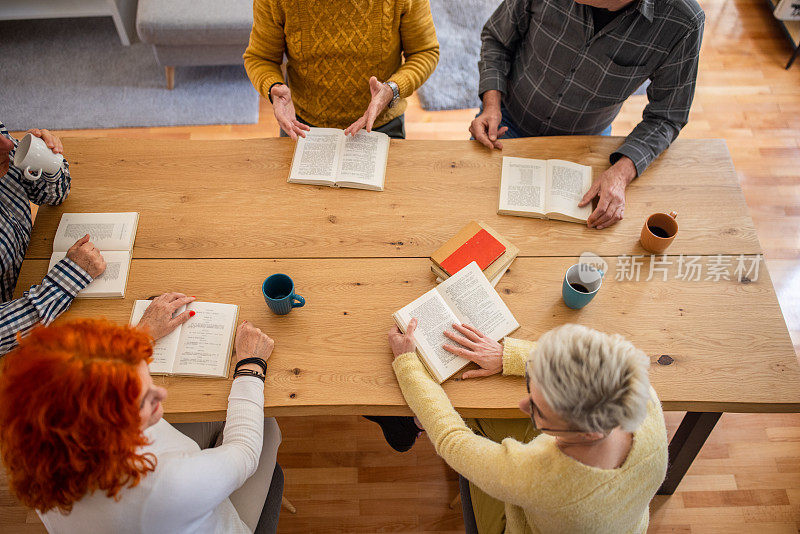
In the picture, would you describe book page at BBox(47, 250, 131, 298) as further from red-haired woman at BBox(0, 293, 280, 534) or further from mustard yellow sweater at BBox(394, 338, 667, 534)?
mustard yellow sweater at BBox(394, 338, 667, 534)

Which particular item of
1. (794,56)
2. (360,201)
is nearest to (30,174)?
(360,201)

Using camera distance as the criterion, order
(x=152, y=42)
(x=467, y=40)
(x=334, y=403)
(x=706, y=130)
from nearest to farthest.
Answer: (x=334, y=403) < (x=152, y=42) < (x=706, y=130) < (x=467, y=40)

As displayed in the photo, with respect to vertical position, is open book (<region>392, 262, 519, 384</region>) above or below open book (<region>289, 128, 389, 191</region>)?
below

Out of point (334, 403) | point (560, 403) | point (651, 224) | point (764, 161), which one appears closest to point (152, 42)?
point (334, 403)

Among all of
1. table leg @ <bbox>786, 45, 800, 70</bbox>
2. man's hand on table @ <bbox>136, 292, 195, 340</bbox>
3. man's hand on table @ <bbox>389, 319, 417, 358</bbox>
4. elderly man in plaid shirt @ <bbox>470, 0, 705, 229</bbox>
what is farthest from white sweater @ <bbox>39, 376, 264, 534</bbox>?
table leg @ <bbox>786, 45, 800, 70</bbox>

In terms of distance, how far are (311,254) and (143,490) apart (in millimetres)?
750

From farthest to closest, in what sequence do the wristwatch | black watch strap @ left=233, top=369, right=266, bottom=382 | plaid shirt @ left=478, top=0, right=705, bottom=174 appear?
the wristwatch
plaid shirt @ left=478, top=0, right=705, bottom=174
black watch strap @ left=233, top=369, right=266, bottom=382

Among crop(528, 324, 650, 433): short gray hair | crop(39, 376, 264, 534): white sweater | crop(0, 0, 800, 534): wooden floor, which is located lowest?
crop(0, 0, 800, 534): wooden floor

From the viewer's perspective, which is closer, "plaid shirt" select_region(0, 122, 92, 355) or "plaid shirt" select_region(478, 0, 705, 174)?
"plaid shirt" select_region(0, 122, 92, 355)

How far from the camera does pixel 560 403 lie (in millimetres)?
1079

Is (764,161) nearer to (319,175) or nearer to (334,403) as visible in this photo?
(319,175)

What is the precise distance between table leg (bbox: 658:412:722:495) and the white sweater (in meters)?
1.30

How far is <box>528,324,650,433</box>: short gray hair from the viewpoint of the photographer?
1.05 metres

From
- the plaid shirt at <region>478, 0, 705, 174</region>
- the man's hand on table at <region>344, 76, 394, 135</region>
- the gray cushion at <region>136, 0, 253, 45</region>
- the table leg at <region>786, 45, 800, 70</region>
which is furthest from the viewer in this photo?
the table leg at <region>786, 45, 800, 70</region>
